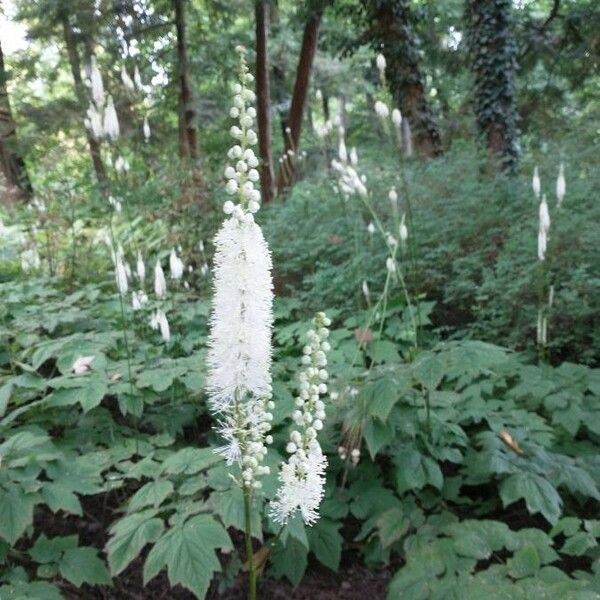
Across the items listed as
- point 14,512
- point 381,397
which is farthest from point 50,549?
point 381,397

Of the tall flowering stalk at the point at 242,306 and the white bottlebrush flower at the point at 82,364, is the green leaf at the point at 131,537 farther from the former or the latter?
the white bottlebrush flower at the point at 82,364

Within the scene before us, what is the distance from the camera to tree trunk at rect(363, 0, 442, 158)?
31.1 ft

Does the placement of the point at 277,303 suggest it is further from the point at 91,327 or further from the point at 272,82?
the point at 272,82

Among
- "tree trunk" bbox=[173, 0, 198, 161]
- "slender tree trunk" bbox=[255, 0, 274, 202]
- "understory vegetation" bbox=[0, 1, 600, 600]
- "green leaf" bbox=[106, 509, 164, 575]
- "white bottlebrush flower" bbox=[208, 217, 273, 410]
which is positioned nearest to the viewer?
"white bottlebrush flower" bbox=[208, 217, 273, 410]

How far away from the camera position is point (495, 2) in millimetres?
8070

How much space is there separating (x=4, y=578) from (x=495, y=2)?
876 cm

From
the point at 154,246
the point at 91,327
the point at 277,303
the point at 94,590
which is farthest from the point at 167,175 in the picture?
the point at 94,590

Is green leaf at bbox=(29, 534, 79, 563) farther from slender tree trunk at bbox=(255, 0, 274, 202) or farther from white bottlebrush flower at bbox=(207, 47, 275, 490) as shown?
slender tree trunk at bbox=(255, 0, 274, 202)

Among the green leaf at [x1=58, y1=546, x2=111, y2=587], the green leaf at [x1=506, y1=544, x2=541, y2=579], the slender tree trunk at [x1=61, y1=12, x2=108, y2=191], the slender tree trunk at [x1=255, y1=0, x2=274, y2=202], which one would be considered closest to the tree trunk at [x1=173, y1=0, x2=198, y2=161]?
the slender tree trunk at [x1=255, y1=0, x2=274, y2=202]

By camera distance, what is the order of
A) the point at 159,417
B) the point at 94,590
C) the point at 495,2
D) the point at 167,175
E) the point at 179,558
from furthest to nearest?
the point at 167,175, the point at 495,2, the point at 159,417, the point at 94,590, the point at 179,558

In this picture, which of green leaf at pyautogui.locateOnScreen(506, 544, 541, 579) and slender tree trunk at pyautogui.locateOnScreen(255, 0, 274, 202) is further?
slender tree trunk at pyautogui.locateOnScreen(255, 0, 274, 202)

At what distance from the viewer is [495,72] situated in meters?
8.38

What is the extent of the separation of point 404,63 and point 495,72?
169 cm

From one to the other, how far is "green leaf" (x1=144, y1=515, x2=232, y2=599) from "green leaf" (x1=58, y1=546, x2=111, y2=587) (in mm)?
378
